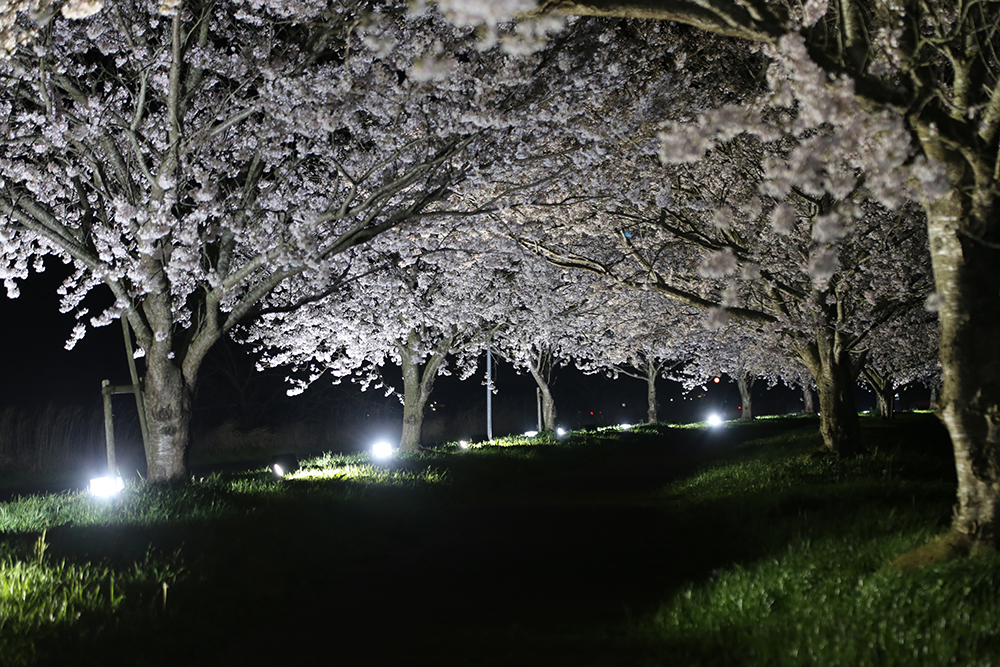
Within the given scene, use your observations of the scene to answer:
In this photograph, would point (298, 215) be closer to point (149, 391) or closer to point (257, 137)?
point (257, 137)

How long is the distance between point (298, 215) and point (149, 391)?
3.95 m

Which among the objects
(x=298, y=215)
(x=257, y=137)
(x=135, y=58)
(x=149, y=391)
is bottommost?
(x=149, y=391)

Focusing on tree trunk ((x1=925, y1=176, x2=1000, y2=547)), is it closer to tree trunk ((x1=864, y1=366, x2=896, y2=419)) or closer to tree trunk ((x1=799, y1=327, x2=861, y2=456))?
tree trunk ((x1=799, y1=327, x2=861, y2=456))

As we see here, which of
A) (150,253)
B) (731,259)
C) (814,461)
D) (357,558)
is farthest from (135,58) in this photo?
(814,461)

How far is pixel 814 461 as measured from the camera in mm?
15922

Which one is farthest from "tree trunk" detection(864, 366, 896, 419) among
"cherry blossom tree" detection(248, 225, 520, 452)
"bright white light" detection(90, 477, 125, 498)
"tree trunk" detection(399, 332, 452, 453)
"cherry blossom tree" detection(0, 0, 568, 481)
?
"bright white light" detection(90, 477, 125, 498)

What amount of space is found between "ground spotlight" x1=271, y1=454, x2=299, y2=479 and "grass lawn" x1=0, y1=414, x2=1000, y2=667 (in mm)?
2362

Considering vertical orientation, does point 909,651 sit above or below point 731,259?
below

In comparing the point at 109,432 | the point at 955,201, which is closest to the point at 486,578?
the point at 955,201

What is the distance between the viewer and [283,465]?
16641 mm

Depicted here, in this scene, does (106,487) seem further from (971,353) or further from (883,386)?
(883,386)

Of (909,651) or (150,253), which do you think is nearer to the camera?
(909,651)

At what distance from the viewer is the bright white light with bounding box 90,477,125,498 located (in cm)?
1121

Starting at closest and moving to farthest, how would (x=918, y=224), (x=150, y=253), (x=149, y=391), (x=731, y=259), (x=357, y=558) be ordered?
(x=731, y=259) < (x=357, y=558) < (x=150, y=253) < (x=149, y=391) < (x=918, y=224)
